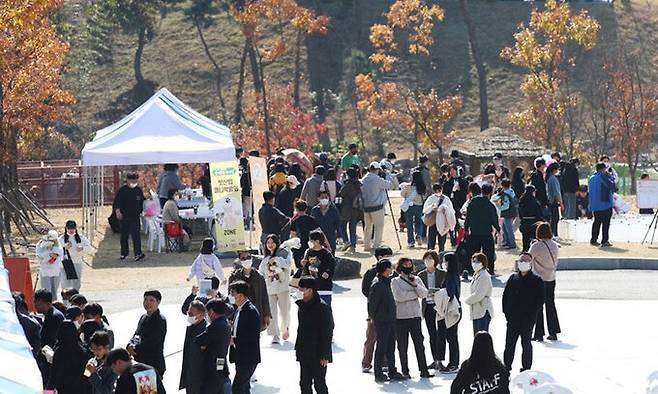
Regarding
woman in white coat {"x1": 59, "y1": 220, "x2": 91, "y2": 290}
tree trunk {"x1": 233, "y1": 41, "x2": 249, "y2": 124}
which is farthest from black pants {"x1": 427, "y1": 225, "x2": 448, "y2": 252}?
tree trunk {"x1": 233, "y1": 41, "x2": 249, "y2": 124}

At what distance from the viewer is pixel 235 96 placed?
67.5 m

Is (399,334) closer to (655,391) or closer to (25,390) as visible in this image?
(655,391)

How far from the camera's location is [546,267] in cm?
1834

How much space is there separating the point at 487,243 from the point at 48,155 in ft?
123

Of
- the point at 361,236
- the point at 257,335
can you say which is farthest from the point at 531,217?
the point at 257,335

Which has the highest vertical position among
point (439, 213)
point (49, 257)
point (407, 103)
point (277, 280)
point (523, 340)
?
point (407, 103)

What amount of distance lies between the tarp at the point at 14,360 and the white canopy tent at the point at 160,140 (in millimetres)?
17699

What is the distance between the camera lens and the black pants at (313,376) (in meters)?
14.8

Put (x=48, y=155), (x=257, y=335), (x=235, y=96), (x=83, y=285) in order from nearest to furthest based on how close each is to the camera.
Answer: (x=257, y=335) < (x=83, y=285) < (x=48, y=155) < (x=235, y=96)

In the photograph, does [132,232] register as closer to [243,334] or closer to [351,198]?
[351,198]

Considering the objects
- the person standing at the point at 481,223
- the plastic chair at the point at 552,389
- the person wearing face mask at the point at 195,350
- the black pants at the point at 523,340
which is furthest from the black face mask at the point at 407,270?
the person standing at the point at 481,223

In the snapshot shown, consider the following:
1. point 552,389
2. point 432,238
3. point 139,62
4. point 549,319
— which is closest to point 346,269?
point 432,238

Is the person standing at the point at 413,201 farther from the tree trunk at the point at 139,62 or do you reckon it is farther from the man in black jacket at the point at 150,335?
the tree trunk at the point at 139,62

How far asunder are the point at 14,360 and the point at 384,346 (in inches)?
328
